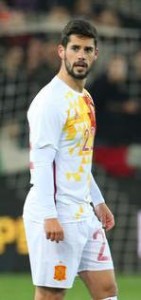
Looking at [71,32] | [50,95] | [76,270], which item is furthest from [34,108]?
[76,270]

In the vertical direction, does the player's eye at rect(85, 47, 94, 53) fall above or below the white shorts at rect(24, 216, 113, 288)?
above

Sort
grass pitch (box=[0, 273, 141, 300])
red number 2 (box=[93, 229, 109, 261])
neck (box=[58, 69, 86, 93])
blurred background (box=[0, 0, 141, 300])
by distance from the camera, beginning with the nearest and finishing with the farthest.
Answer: neck (box=[58, 69, 86, 93]) < red number 2 (box=[93, 229, 109, 261]) < grass pitch (box=[0, 273, 141, 300]) < blurred background (box=[0, 0, 141, 300])

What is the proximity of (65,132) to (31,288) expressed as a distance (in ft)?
13.9

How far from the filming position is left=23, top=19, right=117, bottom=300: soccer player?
5844mm

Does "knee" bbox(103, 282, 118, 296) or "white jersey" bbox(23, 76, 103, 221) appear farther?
"knee" bbox(103, 282, 118, 296)

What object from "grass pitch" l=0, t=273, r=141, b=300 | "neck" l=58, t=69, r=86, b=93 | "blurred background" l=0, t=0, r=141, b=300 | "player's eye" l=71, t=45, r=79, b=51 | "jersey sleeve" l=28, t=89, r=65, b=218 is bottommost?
"grass pitch" l=0, t=273, r=141, b=300

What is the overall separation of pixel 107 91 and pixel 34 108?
5.85 meters

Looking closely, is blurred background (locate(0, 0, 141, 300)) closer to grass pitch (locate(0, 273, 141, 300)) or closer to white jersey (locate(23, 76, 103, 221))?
grass pitch (locate(0, 273, 141, 300))

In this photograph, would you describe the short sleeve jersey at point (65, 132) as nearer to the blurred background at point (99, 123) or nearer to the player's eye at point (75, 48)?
the player's eye at point (75, 48)

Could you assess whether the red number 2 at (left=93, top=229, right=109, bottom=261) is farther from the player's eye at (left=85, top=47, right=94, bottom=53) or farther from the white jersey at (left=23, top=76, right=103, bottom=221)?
the player's eye at (left=85, top=47, right=94, bottom=53)

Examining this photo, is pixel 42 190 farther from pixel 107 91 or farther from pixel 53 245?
pixel 107 91

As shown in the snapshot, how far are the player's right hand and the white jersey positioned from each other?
0.16 metres

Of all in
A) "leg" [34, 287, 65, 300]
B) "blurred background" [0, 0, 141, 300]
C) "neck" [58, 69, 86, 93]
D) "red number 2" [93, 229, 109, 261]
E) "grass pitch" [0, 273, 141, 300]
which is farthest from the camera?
"blurred background" [0, 0, 141, 300]

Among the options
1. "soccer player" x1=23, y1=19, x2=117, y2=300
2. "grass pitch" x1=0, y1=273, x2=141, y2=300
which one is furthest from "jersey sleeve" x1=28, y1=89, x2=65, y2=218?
"grass pitch" x1=0, y1=273, x2=141, y2=300
